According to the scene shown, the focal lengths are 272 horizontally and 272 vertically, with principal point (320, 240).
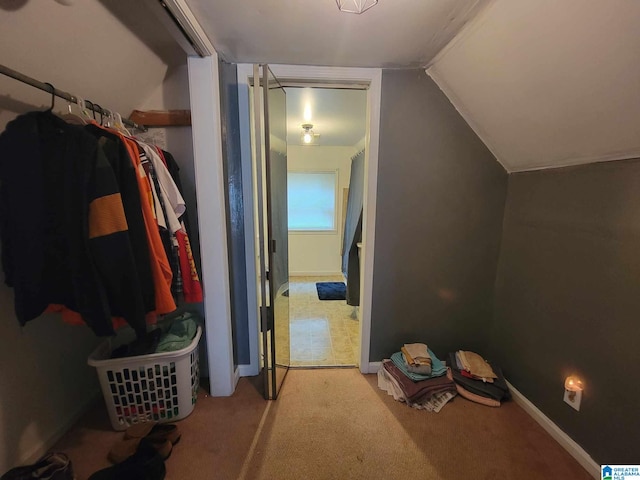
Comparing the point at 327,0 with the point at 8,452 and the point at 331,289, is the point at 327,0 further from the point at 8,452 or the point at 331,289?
the point at 331,289

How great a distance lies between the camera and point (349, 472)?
51.6 inches

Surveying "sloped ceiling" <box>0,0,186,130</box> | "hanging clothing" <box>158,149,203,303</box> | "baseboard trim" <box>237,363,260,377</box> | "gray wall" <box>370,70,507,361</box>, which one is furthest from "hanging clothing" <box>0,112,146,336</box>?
"gray wall" <box>370,70,507,361</box>

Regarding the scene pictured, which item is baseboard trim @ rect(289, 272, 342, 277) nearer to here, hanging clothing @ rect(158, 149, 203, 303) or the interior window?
the interior window

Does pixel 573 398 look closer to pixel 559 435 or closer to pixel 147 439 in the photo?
pixel 559 435

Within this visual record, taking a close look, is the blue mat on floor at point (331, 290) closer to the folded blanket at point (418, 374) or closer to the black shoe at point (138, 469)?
the folded blanket at point (418, 374)

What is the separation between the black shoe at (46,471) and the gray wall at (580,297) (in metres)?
2.41

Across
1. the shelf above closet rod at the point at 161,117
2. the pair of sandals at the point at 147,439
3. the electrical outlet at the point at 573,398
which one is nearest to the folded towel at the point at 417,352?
the electrical outlet at the point at 573,398

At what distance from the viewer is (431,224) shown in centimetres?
190

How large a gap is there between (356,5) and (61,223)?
4.85 feet

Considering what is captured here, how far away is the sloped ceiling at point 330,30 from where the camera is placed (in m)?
1.19

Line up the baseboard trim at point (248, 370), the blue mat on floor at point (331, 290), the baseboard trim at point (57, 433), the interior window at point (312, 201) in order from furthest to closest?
the interior window at point (312, 201)
the blue mat on floor at point (331, 290)
the baseboard trim at point (248, 370)
the baseboard trim at point (57, 433)

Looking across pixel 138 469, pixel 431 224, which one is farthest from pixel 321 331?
pixel 138 469

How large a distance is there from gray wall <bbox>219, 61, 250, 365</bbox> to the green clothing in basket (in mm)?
265

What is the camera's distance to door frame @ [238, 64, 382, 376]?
5.64 ft
